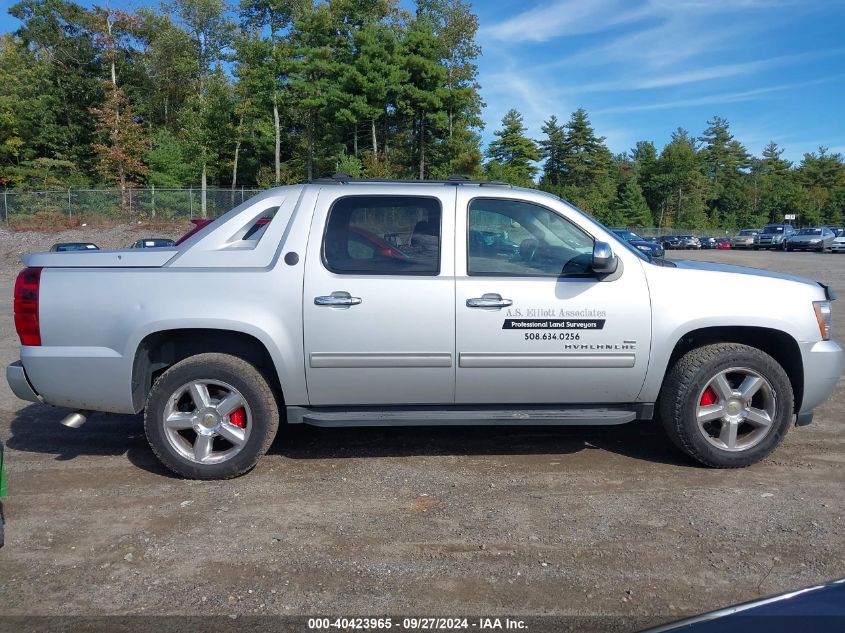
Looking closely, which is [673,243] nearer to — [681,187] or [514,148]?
[514,148]

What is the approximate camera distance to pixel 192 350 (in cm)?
477

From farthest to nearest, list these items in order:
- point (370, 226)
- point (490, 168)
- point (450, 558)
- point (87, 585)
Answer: point (490, 168), point (370, 226), point (450, 558), point (87, 585)

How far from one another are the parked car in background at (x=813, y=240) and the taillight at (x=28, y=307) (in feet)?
165

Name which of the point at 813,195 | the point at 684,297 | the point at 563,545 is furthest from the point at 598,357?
the point at 813,195

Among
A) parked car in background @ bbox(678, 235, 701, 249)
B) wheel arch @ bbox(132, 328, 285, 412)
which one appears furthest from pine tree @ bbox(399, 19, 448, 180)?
wheel arch @ bbox(132, 328, 285, 412)

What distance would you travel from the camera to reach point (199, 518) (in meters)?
4.04

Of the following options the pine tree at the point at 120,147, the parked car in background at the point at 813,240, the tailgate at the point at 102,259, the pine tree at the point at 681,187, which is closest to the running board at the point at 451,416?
the tailgate at the point at 102,259

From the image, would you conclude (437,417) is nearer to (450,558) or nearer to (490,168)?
(450,558)

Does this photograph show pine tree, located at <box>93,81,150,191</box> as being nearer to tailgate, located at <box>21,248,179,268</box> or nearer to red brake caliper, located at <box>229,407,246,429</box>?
tailgate, located at <box>21,248,179,268</box>

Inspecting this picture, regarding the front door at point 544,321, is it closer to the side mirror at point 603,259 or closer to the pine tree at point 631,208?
the side mirror at point 603,259

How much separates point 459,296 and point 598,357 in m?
0.99

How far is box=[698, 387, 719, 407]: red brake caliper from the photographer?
15.5 feet

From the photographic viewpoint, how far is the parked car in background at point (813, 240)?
46125mm

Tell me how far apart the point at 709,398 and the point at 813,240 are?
48316mm
